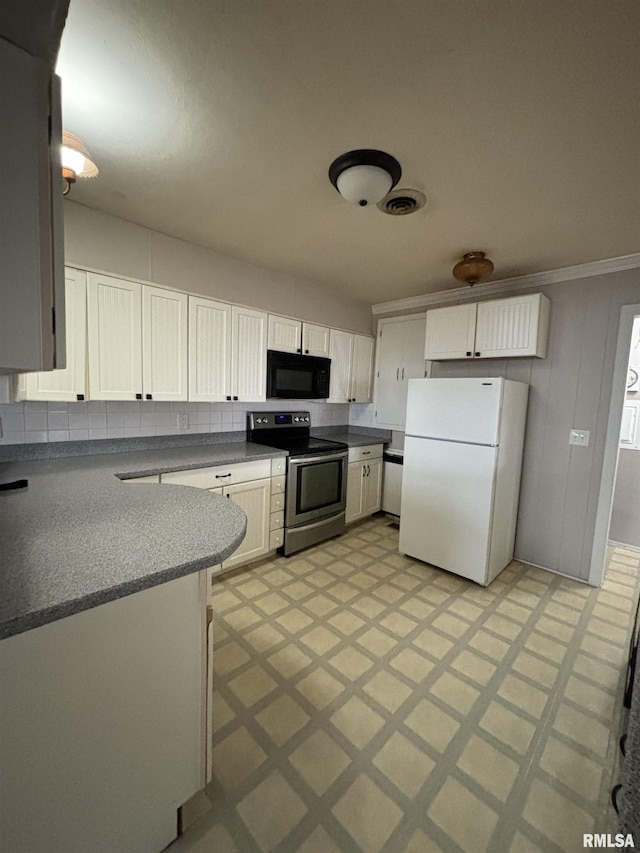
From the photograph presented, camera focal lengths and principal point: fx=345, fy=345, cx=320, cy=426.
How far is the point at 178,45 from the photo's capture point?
1.05m

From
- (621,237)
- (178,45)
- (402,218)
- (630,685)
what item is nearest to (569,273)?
(621,237)

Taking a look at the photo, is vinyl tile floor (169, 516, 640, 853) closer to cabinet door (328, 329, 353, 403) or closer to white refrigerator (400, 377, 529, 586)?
white refrigerator (400, 377, 529, 586)

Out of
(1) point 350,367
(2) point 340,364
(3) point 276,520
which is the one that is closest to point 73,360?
(3) point 276,520

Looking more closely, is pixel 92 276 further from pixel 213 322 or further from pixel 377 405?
pixel 377 405

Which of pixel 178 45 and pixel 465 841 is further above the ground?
pixel 178 45

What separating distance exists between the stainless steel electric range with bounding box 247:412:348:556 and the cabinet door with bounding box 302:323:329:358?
0.65 m

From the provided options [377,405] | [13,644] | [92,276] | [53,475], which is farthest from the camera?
[377,405]

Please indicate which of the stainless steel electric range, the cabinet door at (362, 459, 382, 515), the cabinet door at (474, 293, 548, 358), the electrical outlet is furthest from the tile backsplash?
the electrical outlet

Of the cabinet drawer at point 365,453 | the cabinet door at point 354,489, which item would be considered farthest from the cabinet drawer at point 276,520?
the cabinet drawer at point 365,453

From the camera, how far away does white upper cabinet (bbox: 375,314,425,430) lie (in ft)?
12.0

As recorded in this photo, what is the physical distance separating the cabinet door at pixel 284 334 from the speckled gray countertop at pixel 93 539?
1718 mm

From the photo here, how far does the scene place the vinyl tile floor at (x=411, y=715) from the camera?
3.79 ft

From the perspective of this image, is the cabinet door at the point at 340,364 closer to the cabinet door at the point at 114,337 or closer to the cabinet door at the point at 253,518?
the cabinet door at the point at 253,518

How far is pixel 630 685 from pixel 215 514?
6.95ft
